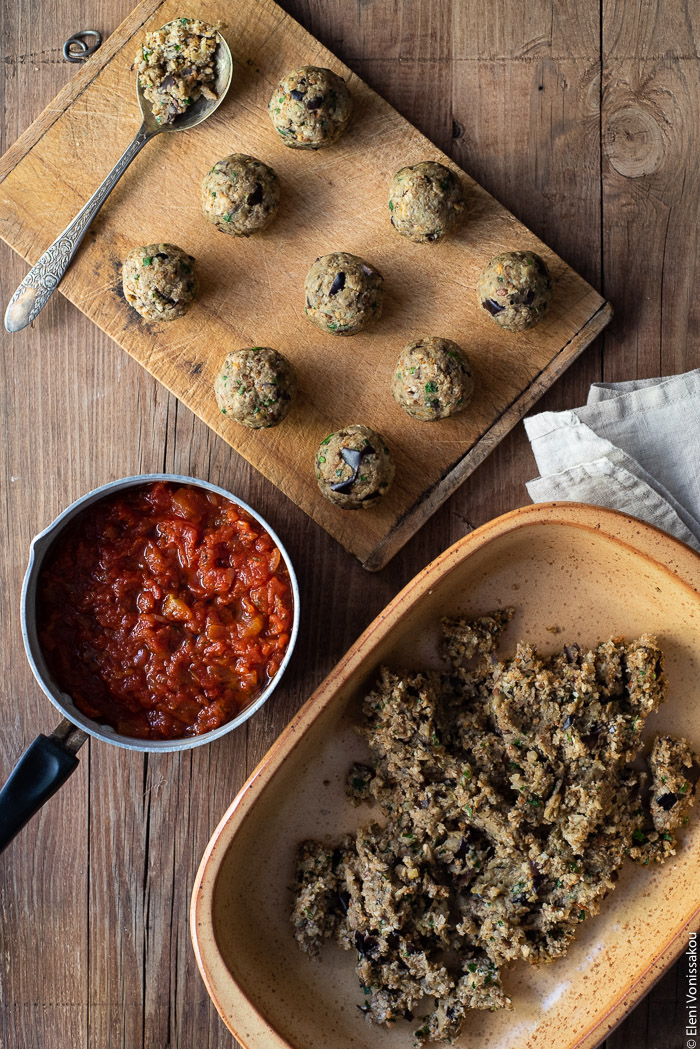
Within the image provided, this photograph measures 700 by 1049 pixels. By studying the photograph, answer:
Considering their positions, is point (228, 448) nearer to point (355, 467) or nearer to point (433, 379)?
point (355, 467)

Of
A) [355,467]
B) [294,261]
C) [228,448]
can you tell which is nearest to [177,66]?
[294,261]

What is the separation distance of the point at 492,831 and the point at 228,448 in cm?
156

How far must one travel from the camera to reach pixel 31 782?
93.2 inches

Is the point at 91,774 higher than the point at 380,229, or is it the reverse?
the point at 380,229

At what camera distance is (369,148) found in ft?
9.29

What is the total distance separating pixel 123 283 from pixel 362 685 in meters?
1.57

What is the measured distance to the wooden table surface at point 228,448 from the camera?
9.53 ft

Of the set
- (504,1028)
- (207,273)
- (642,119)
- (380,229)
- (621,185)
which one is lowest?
(504,1028)

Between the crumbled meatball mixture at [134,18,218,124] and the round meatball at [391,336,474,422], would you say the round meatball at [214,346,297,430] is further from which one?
the crumbled meatball mixture at [134,18,218,124]

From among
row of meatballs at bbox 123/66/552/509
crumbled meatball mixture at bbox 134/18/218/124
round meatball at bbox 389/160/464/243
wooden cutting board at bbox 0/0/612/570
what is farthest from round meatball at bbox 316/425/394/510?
crumbled meatball mixture at bbox 134/18/218/124

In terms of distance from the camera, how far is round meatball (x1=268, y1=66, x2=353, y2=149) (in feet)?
8.64

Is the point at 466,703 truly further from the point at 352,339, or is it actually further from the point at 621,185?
the point at 621,185

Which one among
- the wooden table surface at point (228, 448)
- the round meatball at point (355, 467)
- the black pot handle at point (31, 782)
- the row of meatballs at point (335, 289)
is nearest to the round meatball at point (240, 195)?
the row of meatballs at point (335, 289)

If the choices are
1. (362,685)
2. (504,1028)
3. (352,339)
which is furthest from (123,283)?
(504,1028)
